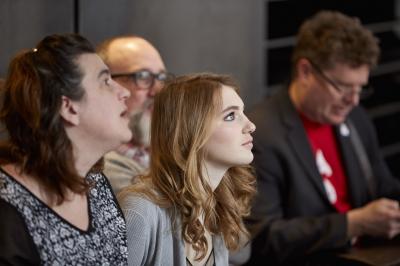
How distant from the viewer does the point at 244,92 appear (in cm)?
468

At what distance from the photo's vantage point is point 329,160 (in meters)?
3.96

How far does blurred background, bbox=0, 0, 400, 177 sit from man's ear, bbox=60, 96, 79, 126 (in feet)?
3.53

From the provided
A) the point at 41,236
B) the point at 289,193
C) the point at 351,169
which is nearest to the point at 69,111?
the point at 41,236

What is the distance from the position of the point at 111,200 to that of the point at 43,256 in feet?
1.14

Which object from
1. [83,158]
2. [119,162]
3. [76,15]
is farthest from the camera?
[76,15]

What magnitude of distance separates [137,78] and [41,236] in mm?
1258

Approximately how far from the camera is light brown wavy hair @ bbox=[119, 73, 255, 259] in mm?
2521

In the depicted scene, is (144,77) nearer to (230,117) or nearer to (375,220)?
(230,117)

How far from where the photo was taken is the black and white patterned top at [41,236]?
2135 mm

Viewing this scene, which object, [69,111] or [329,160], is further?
[329,160]

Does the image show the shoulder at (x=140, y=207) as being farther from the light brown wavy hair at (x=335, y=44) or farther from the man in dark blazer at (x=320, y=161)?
the light brown wavy hair at (x=335, y=44)

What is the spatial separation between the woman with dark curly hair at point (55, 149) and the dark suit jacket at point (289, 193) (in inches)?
55.1

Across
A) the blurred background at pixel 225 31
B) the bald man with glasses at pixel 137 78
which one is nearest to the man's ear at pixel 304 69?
the blurred background at pixel 225 31

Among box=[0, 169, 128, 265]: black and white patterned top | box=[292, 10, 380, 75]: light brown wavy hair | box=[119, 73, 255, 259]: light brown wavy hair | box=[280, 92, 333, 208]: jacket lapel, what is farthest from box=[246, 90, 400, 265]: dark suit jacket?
box=[0, 169, 128, 265]: black and white patterned top
